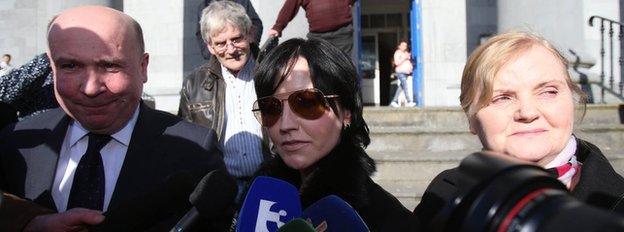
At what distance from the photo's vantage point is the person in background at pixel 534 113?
5.54ft

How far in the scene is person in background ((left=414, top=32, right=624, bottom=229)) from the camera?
1.69m

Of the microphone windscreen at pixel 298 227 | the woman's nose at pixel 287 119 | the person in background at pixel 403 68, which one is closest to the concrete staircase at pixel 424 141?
the woman's nose at pixel 287 119

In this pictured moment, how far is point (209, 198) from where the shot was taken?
1.28 m

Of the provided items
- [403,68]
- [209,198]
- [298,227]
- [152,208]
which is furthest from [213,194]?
[403,68]

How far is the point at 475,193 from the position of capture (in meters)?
0.68

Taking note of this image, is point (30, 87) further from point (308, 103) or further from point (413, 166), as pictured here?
point (413, 166)

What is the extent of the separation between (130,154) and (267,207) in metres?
0.51

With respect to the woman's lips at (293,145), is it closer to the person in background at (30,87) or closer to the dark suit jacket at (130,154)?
the dark suit jacket at (130,154)

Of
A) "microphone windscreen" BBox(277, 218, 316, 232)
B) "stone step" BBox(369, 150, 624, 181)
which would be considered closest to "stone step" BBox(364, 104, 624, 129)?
"stone step" BBox(369, 150, 624, 181)

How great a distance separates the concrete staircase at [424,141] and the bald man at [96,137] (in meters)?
3.81

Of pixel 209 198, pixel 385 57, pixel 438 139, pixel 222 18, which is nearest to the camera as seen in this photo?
pixel 209 198

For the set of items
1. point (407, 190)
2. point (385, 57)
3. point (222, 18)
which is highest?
point (222, 18)

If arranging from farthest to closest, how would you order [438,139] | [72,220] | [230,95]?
[438,139] → [230,95] → [72,220]

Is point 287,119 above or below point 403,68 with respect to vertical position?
above
